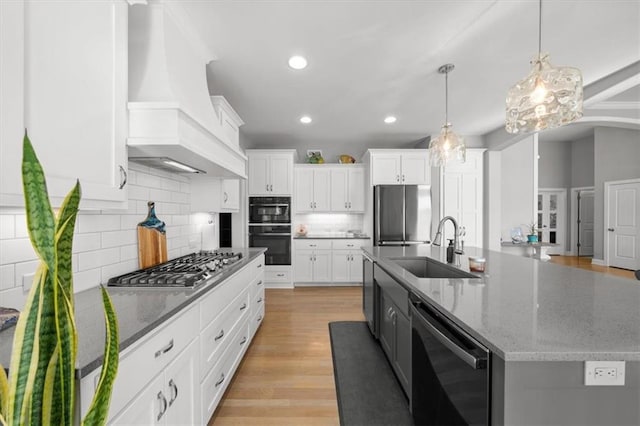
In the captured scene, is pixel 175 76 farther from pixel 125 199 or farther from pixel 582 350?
pixel 582 350

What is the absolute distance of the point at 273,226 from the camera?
16.0ft

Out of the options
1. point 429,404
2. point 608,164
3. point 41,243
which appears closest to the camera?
point 41,243

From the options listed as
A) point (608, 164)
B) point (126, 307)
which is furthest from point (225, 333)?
point (608, 164)

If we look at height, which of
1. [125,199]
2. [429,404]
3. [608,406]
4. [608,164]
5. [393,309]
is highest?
[608,164]

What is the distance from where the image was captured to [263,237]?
4.86m

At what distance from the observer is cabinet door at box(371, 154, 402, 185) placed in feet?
15.9

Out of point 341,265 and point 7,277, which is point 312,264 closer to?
point 341,265

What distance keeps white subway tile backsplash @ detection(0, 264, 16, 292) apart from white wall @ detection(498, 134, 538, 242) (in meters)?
7.16

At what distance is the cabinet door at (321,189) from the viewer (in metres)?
5.16

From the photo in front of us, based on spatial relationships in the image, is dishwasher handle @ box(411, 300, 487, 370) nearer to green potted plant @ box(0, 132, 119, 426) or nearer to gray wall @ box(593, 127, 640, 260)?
green potted plant @ box(0, 132, 119, 426)

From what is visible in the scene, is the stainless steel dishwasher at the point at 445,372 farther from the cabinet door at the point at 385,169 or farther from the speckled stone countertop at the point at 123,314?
the cabinet door at the point at 385,169

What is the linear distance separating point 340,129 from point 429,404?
4168 mm

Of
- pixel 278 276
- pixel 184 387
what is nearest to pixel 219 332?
pixel 184 387

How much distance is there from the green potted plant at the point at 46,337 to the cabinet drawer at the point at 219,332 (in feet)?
3.14
